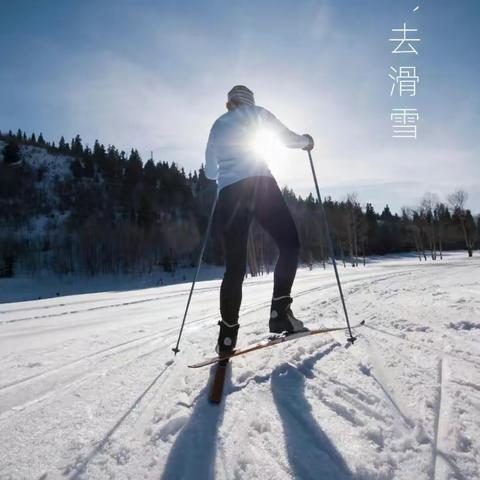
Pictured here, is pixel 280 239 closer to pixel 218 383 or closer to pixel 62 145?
pixel 218 383

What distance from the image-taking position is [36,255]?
57.1m

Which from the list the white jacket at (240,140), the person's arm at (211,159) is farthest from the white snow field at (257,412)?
the person's arm at (211,159)

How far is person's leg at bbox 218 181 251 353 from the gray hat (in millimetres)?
743

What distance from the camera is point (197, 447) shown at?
110 cm

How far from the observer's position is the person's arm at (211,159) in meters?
2.63

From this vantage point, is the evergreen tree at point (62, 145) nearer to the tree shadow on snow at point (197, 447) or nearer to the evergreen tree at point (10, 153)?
the evergreen tree at point (10, 153)

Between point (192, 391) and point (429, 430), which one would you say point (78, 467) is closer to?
point (192, 391)

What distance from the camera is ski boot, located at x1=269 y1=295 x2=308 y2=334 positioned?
2338 millimetres

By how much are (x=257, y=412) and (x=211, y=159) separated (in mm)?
1987

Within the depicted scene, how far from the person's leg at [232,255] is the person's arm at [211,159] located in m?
0.38

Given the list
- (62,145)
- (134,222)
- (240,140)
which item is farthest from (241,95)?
(62,145)

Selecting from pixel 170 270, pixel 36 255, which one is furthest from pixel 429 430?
pixel 36 255

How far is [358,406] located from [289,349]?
2.83 ft

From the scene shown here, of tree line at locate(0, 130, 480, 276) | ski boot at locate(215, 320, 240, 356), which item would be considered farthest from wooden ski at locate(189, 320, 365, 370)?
tree line at locate(0, 130, 480, 276)
